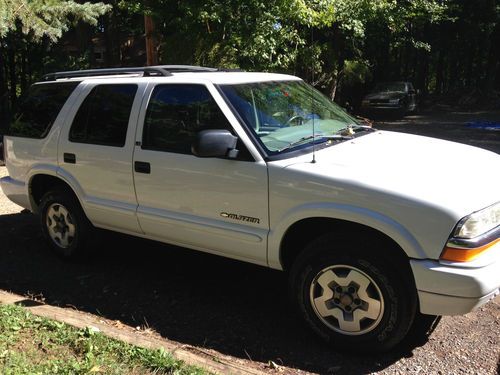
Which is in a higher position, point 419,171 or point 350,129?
point 350,129

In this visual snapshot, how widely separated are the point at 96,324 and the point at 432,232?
2371 mm

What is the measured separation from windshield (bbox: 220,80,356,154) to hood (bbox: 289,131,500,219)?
26 cm

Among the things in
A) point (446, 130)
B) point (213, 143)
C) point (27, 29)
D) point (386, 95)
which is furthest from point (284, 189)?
point (386, 95)

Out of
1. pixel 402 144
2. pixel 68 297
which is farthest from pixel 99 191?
pixel 402 144

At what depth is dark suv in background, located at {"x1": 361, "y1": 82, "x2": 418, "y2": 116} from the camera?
2108 cm

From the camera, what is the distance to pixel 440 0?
24.7 metres

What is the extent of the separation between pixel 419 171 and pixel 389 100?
18.8 m

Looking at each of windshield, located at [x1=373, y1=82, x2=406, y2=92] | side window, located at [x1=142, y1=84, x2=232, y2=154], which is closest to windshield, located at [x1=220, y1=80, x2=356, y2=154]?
side window, located at [x1=142, y1=84, x2=232, y2=154]

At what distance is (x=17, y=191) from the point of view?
17.5 feet

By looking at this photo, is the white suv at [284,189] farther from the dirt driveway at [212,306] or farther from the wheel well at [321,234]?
the dirt driveway at [212,306]

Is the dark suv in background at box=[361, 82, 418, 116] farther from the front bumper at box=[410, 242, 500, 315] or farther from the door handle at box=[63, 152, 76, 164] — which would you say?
the front bumper at box=[410, 242, 500, 315]

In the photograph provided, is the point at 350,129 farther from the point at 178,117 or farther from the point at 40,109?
the point at 40,109

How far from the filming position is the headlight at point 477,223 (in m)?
2.89

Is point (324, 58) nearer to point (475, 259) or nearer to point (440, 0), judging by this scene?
point (440, 0)
